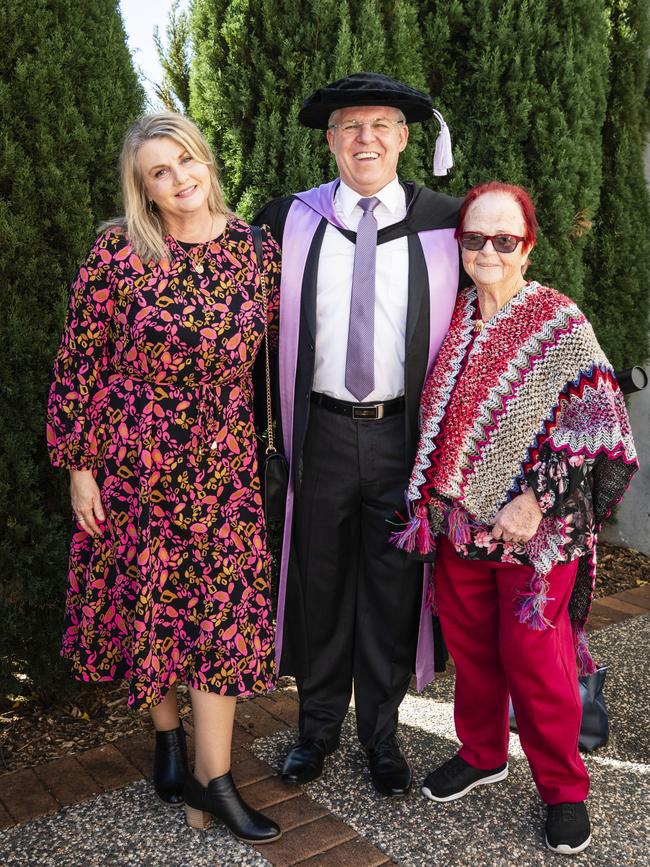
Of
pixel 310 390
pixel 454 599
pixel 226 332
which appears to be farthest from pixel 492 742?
pixel 226 332

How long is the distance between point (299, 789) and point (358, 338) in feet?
5.02

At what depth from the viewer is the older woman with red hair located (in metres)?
2.40

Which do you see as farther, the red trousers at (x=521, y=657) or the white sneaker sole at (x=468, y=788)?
the white sneaker sole at (x=468, y=788)

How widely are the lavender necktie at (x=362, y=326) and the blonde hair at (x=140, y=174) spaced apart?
595 millimetres

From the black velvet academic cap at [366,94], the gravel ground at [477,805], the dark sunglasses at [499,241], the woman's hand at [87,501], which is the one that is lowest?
the gravel ground at [477,805]

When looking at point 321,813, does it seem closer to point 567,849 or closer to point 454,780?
point 454,780

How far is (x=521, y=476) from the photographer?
2.45 metres

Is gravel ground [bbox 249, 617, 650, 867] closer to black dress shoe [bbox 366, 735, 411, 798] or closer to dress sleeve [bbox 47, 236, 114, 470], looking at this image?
black dress shoe [bbox 366, 735, 411, 798]

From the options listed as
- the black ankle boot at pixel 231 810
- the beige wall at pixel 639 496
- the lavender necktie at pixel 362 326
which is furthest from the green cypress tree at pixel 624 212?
the black ankle boot at pixel 231 810

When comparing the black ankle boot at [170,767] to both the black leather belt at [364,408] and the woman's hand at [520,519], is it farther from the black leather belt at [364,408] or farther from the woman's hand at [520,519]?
the woman's hand at [520,519]

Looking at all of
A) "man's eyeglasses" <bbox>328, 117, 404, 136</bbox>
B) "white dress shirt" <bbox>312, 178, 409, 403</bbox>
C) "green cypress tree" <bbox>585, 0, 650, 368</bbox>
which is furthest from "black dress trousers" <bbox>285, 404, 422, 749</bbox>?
"green cypress tree" <bbox>585, 0, 650, 368</bbox>

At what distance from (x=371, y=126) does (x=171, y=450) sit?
1265 mm

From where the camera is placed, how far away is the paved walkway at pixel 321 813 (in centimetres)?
249

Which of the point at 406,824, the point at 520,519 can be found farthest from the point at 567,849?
the point at 520,519
